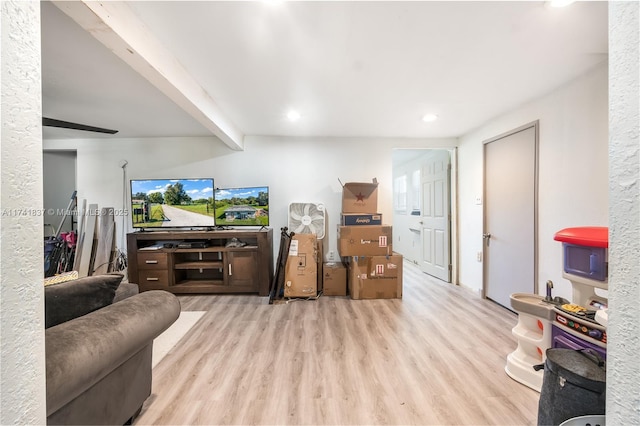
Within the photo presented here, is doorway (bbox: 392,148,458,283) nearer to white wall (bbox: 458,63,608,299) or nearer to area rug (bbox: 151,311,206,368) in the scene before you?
white wall (bbox: 458,63,608,299)

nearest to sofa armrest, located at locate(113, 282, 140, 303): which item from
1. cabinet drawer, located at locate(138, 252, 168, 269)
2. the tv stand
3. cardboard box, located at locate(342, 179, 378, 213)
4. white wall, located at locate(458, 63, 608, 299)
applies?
the tv stand

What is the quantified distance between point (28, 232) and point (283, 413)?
4.66 feet

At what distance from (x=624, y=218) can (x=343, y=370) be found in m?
1.66

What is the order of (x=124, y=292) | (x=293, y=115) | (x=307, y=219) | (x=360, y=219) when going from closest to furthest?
→ (x=124, y=292), (x=293, y=115), (x=360, y=219), (x=307, y=219)

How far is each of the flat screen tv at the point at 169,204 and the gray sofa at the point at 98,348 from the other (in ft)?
7.10

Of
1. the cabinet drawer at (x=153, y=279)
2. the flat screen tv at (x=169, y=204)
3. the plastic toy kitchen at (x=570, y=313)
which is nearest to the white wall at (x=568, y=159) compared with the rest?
the plastic toy kitchen at (x=570, y=313)

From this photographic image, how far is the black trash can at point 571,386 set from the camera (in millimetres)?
967

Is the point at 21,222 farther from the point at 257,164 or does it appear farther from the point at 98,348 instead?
the point at 257,164

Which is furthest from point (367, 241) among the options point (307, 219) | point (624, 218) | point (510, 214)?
point (624, 218)

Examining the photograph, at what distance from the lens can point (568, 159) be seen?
200cm

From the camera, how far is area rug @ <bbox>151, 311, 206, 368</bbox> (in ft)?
6.21

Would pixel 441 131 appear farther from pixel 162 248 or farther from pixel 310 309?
pixel 162 248

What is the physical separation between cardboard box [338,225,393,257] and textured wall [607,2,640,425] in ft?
7.89

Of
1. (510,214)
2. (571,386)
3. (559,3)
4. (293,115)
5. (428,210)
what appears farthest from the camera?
(428,210)
